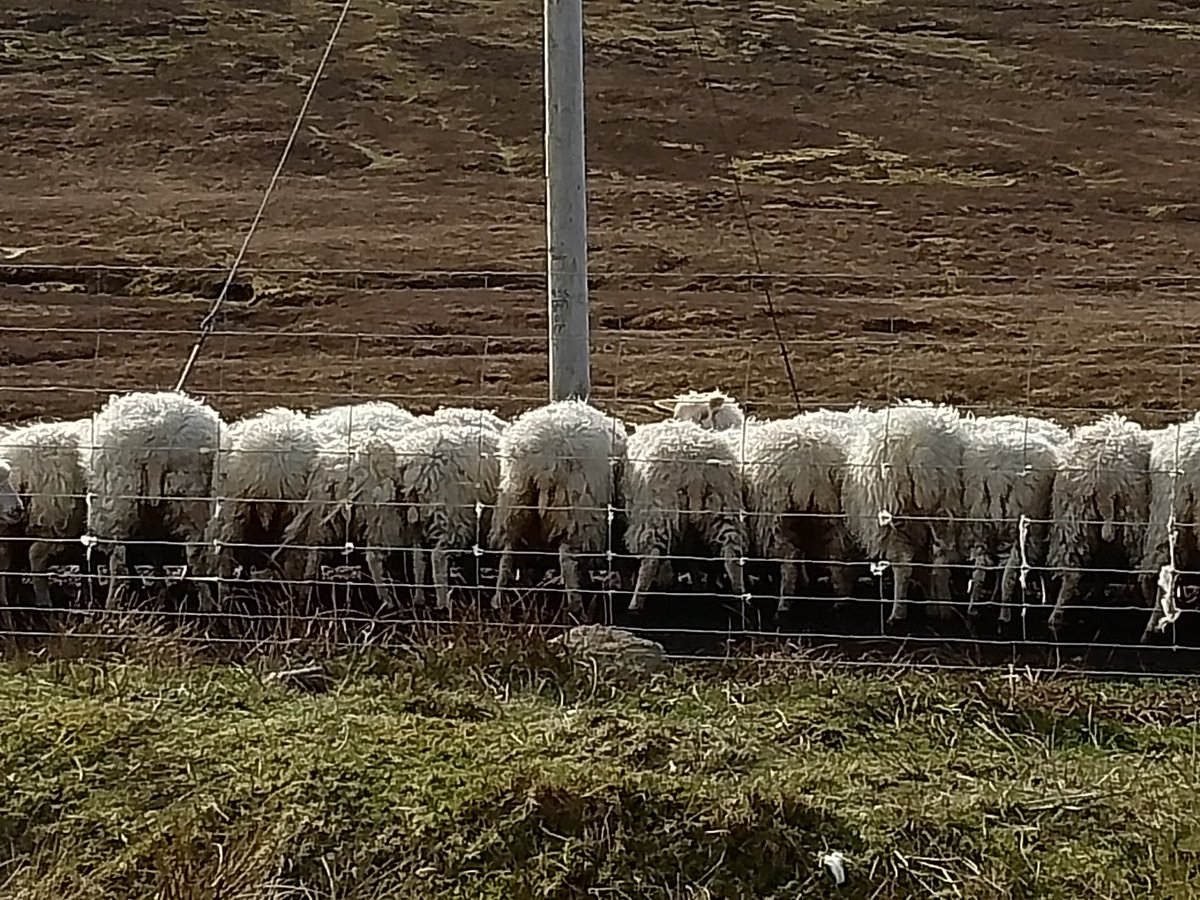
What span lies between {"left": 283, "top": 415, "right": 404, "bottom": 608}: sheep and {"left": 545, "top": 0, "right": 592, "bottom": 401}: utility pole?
109cm

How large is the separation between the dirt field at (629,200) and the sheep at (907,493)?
2487 millimetres

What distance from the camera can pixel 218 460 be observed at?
774 centimetres

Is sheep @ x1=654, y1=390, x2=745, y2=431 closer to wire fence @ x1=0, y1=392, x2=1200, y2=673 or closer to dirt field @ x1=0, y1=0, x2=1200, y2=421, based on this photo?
wire fence @ x1=0, y1=392, x2=1200, y2=673

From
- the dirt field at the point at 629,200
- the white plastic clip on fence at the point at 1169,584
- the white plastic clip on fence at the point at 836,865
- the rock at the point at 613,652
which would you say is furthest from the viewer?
the dirt field at the point at 629,200

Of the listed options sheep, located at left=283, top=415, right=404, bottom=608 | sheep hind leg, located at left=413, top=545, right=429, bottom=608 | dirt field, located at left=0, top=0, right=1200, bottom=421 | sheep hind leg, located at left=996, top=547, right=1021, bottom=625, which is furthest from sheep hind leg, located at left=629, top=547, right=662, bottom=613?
dirt field, located at left=0, top=0, right=1200, bottom=421

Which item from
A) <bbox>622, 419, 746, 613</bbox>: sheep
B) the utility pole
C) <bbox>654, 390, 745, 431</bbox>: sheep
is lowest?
<bbox>622, 419, 746, 613</bbox>: sheep

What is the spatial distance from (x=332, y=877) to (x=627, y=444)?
3600 millimetres

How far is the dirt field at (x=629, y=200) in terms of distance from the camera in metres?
15.8

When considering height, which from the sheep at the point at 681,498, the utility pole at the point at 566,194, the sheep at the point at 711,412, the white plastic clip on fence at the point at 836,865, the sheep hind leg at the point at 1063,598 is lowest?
the white plastic clip on fence at the point at 836,865

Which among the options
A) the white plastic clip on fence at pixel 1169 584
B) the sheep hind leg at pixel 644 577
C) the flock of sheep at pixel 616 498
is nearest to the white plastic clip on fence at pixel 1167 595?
the white plastic clip on fence at pixel 1169 584

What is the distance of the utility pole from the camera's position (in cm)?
782

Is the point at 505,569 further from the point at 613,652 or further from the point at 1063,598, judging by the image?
the point at 1063,598

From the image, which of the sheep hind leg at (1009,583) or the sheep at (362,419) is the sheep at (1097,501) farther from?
the sheep at (362,419)

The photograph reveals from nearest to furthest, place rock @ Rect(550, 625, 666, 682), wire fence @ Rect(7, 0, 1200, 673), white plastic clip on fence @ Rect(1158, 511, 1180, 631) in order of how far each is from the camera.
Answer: rock @ Rect(550, 625, 666, 682) < white plastic clip on fence @ Rect(1158, 511, 1180, 631) < wire fence @ Rect(7, 0, 1200, 673)
